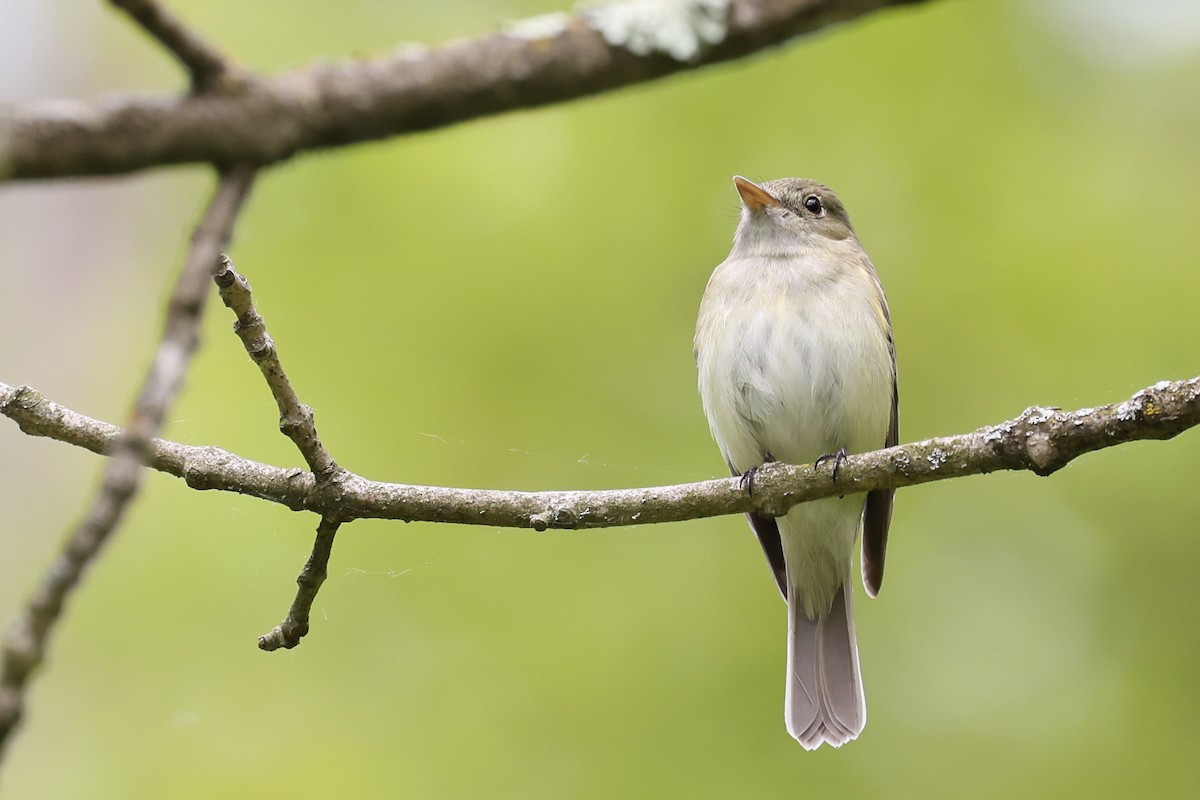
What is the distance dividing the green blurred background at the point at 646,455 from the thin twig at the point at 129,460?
347 cm

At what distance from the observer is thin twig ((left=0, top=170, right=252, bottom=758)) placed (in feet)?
4.60

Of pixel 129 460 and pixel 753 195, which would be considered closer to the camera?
pixel 129 460

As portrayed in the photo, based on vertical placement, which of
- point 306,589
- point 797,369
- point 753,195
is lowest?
point 797,369

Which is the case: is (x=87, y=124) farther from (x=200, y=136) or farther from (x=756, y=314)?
(x=756, y=314)

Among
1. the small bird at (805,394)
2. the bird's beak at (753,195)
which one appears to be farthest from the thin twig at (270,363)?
the bird's beak at (753,195)

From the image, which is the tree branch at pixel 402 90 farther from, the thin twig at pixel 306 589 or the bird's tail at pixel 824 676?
the bird's tail at pixel 824 676

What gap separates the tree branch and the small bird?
3.51 m

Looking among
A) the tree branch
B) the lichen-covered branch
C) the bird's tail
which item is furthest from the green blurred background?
the tree branch

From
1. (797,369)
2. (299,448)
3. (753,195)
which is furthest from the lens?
(753,195)

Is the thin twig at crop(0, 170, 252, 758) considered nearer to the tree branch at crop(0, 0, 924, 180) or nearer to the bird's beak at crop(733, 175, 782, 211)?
the tree branch at crop(0, 0, 924, 180)

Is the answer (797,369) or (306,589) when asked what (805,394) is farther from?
(306,589)

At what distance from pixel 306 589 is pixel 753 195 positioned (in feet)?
10.3

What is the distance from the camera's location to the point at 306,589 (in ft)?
10.9

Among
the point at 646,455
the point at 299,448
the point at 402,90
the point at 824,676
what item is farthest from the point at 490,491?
the point at 824,676
